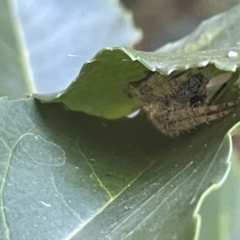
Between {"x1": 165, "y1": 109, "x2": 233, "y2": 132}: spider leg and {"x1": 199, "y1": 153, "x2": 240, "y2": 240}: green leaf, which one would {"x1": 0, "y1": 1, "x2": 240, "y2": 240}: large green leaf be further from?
{"x1": 199, "y1": 153, "x2": 240, "y2": 240}: green leaf

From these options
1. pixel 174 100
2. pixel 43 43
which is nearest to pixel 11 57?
pixel 43 43

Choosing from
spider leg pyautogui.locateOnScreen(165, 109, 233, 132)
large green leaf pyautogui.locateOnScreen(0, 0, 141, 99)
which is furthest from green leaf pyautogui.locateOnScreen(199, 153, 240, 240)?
large green leaf pyautogui.locateOnScreen(0, 0, 141, 99)

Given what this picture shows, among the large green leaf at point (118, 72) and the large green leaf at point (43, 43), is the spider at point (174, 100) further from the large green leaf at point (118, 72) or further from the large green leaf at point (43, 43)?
the large green leaf at point (43, 43)

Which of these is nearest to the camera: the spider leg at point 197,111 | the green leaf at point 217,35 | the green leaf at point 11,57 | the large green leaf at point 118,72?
the large green leaf at point 118,72

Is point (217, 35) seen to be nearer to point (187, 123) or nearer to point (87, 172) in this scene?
point (187, 123)

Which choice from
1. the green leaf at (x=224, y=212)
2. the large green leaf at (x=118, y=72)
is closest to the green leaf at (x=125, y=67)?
the large green leaf at (x=118, y=72)

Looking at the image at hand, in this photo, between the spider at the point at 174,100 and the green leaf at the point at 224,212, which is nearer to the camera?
the spider at the point at 174,100
